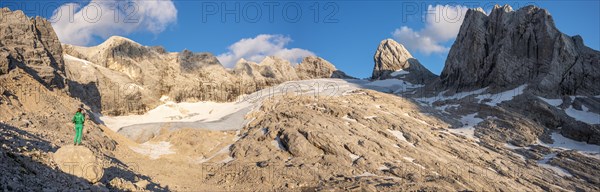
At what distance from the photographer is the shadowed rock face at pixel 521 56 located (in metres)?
56.8

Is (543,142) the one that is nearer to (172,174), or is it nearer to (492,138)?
(492,138)

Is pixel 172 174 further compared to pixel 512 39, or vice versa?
pixel 512 39

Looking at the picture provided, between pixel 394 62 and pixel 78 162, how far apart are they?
94948 mm

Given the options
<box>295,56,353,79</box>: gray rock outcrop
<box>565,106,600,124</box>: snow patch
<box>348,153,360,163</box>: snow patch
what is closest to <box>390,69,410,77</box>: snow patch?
<box>295,56,353,79</box>: gray rock outcrop

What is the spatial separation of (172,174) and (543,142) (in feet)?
128

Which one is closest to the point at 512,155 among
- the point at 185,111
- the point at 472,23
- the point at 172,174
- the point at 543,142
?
the point at 543,142

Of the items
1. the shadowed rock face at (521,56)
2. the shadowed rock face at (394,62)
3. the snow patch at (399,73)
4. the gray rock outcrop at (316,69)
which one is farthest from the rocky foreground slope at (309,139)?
the gray rock outcrop at (316,69)

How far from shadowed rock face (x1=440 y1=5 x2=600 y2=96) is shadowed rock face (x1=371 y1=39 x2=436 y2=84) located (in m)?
22.1

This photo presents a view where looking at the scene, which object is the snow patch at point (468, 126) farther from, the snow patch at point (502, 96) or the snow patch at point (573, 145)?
the snow patch at point (573, 145)

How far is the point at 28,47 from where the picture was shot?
39.2 m

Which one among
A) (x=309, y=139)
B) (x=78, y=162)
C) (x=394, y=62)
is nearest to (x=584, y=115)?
(x=309, y=139)

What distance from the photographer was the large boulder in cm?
1380

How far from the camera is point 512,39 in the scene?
63.9 metres

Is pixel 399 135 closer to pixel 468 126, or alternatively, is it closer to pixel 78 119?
pixel 468 126
